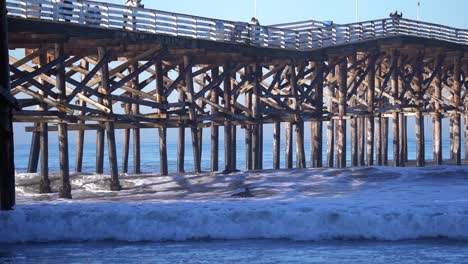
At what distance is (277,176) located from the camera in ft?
86.6

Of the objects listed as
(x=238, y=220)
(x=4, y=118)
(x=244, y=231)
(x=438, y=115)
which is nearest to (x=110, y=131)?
(x=4, y=118)

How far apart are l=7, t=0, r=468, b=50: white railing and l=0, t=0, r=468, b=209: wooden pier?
0.04 meters

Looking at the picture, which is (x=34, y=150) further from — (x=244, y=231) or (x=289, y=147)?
(x=244, y=231)

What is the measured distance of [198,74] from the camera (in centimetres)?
3138

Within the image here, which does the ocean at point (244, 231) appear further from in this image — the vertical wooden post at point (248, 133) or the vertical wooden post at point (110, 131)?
the vertical wooden post at point (248, 133)

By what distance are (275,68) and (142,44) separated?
31.1ft

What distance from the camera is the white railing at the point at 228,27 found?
24.2 metres

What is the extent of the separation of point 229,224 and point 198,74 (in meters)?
14.0

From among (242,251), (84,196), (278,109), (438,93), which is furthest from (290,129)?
(242,251)

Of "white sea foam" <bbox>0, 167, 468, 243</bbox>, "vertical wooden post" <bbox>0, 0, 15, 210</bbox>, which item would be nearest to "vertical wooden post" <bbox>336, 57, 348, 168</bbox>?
"white sea foam" <bbox>0, 167, 468, 243</bbox>

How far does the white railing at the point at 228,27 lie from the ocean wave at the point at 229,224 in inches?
283

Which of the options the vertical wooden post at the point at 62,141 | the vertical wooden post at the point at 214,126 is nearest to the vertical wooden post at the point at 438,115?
the vertical wooden post at the point at 214,126

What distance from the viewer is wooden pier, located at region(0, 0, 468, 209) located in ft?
78.9

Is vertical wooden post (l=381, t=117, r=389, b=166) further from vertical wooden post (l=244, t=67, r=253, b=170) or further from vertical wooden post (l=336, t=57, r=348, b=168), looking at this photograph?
vertical wooden post (l=244, t=67, r=253, b=170)
